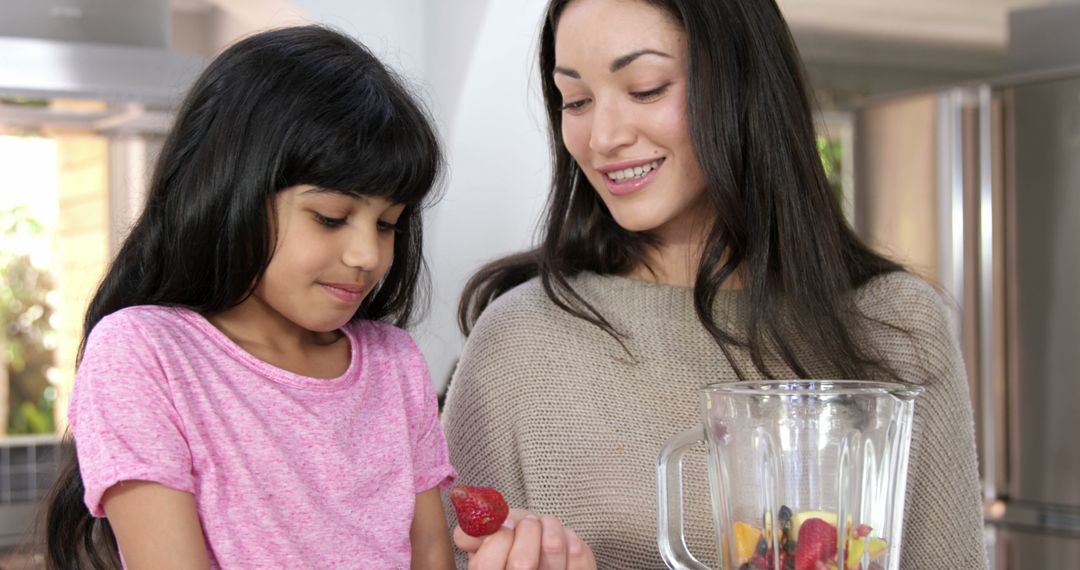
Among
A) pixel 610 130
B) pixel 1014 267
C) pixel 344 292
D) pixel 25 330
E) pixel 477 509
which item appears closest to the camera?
pixel 477 509

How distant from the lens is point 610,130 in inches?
51.3

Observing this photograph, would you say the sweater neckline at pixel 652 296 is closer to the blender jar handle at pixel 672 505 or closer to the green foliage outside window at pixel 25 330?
the blender jar handle at pixel 672 505

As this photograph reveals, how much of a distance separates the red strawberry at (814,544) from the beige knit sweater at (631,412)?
0.49m

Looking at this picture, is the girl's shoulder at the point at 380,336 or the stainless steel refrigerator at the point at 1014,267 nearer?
the girl's shoulder at the point at 380,336

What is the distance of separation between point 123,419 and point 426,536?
1.15 feet

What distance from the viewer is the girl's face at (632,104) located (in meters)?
1.32

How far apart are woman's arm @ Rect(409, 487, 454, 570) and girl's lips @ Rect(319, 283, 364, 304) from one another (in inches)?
8.9

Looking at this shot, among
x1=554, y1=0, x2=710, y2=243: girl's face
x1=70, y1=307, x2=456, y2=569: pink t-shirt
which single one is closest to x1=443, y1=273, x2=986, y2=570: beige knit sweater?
x1=554, y1=0, x2=710, y2=243: girl's face

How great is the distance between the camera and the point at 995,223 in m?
3.09

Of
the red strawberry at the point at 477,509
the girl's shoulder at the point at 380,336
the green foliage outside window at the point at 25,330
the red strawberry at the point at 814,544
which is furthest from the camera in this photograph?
the green foliage outside window at the point at 25,330

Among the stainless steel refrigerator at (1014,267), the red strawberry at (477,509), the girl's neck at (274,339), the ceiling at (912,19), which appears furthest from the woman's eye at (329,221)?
the ceiling at (912,19)

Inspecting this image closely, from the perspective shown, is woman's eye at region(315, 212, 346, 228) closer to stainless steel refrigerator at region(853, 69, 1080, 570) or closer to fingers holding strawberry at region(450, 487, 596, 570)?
fingers holding strawberry at region(450, 487, 596, 570)

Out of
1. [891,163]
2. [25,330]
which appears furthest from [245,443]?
[25,330]

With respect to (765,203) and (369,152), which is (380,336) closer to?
(369,152)
